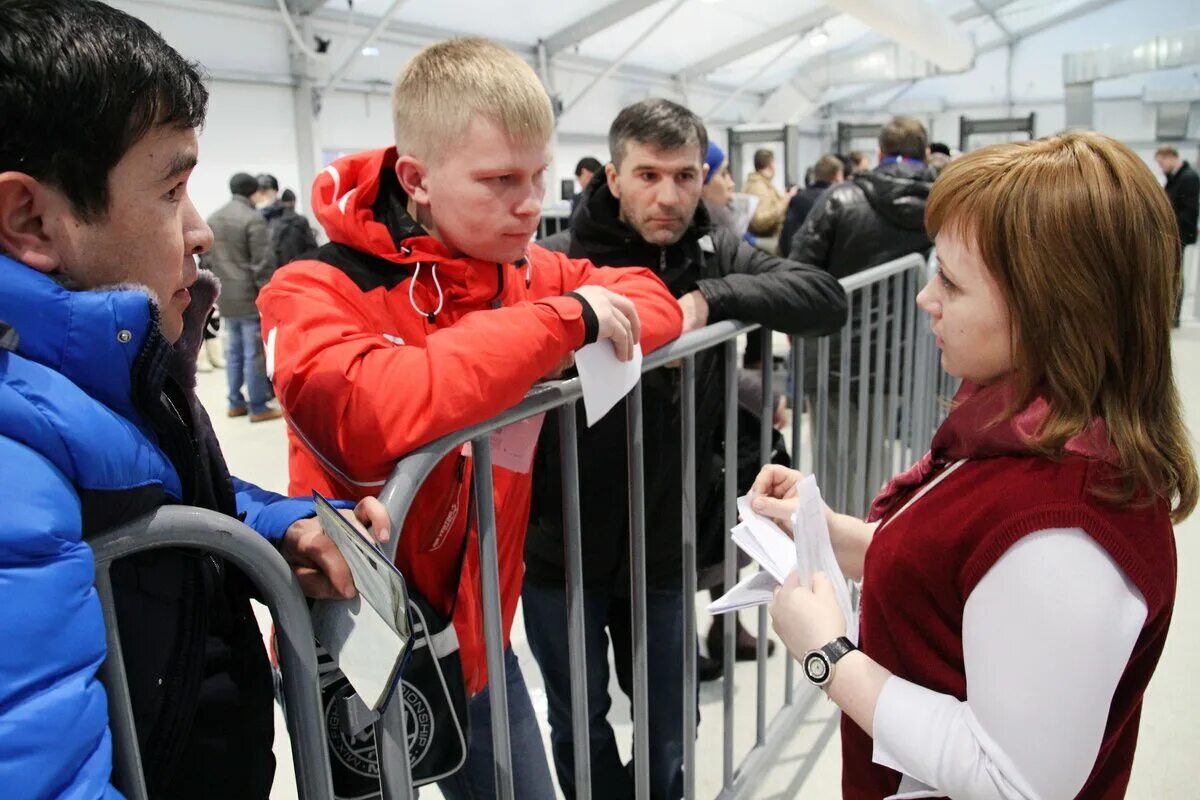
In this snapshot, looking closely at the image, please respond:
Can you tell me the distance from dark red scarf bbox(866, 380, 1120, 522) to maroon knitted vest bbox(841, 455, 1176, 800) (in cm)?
1

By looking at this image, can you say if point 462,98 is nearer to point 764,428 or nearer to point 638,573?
point 638,573

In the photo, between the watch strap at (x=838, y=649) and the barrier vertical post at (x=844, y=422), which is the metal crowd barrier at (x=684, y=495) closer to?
the barrier vertical post at (x=844, y=422)

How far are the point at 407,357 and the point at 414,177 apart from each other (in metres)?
0.36

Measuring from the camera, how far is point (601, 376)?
3.91 feet

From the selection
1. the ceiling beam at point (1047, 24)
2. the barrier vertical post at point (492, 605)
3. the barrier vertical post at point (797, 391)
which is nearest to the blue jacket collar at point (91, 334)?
the barrier vertical post at point (492, 605)

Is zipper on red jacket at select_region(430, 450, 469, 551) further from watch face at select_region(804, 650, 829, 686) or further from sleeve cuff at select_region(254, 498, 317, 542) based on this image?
watch face at select_region(804, 650, 829, 686)

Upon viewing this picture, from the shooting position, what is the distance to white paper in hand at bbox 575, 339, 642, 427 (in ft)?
3.82

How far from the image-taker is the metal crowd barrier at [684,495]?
0.98 metres

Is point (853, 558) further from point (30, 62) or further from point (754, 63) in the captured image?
point (754, 63)

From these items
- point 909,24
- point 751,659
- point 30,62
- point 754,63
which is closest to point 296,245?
point 751,659

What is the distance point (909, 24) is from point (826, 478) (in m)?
9.45

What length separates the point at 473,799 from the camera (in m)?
1.33

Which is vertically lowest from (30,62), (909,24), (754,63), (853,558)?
(853,558)

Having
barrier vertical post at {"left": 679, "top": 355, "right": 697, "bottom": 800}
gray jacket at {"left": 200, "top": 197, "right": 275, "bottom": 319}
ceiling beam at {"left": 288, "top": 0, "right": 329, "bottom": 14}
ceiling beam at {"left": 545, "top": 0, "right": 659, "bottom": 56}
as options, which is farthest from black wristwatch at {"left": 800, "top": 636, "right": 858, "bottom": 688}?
ceiling beam at {"left": 545, "top": 0, "right": 659, "bottom": 56}
